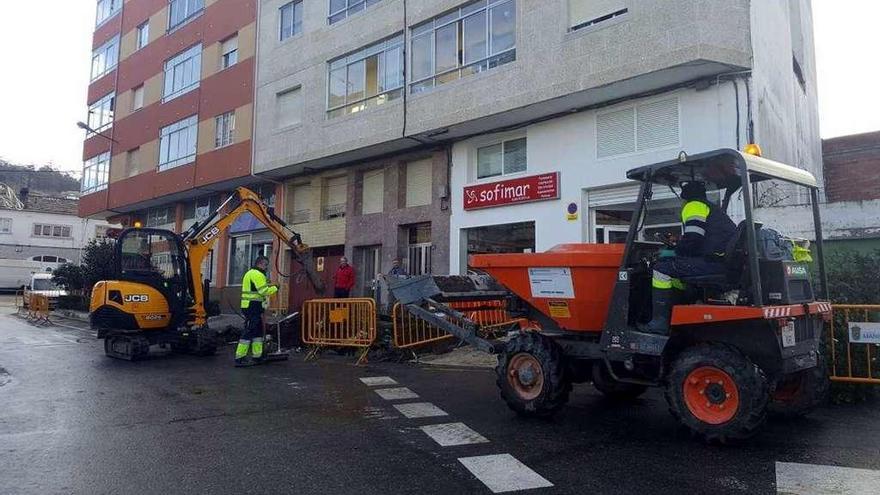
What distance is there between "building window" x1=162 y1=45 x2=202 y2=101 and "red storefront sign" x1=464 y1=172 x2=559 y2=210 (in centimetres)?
1480

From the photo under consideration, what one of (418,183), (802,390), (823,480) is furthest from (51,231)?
(823,480)

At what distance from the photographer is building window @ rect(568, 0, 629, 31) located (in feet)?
39.2

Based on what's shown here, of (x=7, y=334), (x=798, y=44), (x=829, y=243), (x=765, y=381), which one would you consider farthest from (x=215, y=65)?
(x=765, y=381)

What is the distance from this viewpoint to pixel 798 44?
15898 mm

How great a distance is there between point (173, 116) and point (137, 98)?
15.7 ft

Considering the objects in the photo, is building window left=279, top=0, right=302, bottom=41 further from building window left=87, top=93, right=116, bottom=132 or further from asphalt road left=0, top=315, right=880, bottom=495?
asphalt road left=0, top=315, right=880, bottom=495

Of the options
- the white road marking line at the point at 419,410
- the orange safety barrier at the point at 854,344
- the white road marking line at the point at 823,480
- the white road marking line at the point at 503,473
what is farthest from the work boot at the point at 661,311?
the orange safety barrier at the point at 854,344

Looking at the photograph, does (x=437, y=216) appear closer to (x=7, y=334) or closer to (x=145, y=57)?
(x=7, y=334)

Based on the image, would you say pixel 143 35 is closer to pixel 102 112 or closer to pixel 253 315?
pixel 102 112

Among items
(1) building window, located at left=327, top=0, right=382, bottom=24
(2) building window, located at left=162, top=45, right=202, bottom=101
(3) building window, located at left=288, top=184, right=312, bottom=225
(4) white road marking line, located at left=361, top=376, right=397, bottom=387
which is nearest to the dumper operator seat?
(4) white road marking line, located at left=361, top=376, right=397, bottom=387

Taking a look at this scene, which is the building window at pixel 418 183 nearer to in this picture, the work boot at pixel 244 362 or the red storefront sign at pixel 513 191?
the red storefront sign at pixel 513 191

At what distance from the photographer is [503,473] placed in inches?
176

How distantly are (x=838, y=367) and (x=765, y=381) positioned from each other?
116 inches

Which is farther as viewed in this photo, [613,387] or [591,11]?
[591,11]
